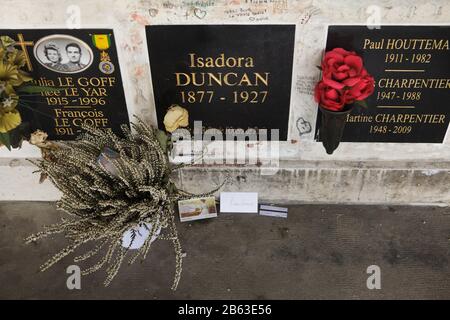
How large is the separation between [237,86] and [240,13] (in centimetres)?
62

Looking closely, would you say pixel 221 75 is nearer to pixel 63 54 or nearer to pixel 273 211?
pixel 63 54

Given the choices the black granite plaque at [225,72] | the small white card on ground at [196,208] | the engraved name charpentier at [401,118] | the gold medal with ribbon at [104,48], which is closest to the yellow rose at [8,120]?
the gold medal with ribbon at [104,48]

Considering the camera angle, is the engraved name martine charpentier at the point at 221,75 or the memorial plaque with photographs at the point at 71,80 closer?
the memorial plaque with photographs at the point at 71,80

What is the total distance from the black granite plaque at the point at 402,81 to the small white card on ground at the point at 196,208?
1.39 meters

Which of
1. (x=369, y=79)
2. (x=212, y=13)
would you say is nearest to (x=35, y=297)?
(x=212, y=13)

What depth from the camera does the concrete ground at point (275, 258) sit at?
13.0 ft

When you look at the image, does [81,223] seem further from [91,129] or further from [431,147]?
[431,147]

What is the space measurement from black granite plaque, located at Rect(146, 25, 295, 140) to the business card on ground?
2.50 ft

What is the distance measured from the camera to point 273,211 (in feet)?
14.9

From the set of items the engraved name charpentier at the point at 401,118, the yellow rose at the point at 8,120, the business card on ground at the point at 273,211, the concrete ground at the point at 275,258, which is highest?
the yellow rose at the point at 8,120

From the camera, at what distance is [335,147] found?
3920 mm

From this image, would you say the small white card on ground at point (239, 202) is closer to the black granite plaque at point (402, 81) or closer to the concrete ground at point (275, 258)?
the concrete ground at point (275, 258)

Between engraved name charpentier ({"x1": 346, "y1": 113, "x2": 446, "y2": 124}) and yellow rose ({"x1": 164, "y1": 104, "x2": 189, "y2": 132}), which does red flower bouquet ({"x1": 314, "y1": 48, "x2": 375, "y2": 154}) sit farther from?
yellow rose ({"x1": 164, "y1": 104, "x2": 189, "y2": 132})

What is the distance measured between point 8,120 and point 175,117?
128cm
